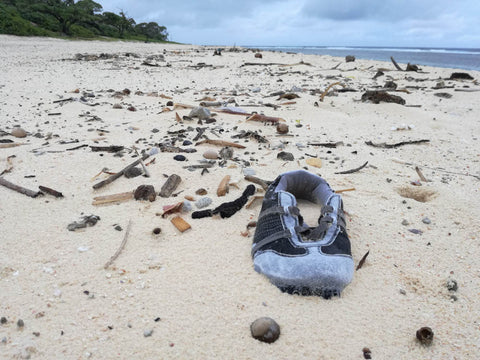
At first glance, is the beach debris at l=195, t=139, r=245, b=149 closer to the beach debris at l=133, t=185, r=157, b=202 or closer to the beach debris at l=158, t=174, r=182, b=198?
the beach debris at l=158, t=174, r=182, b=198

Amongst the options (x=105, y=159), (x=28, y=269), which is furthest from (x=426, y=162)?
(x=28, y=269)

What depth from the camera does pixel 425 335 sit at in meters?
1.69

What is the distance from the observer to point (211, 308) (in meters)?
1.93

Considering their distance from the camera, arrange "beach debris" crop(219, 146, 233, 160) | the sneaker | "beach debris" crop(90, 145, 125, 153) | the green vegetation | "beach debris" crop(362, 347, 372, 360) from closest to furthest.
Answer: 1. "beach debris" crop(362, 347, 372, 360)
2. the sneaker
3. "beach debris" crop(219, 146, 233, 160)
4. "beach debris" crop(90, 145, 125, 153)
5. the green vegetation

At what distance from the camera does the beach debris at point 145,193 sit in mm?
3108

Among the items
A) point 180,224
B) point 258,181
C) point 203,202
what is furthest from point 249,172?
point 180,224

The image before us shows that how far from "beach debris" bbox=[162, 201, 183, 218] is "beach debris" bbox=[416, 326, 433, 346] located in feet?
6.96

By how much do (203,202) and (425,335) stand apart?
2.07 meters

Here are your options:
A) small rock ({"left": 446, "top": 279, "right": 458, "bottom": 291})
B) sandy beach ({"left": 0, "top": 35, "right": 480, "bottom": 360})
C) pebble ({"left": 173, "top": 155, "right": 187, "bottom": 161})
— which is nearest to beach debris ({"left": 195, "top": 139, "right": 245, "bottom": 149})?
sandy beach ({"left": 0, "top": 35, "right": 480, "bottom": 360})

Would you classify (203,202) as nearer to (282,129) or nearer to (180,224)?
(180,224)

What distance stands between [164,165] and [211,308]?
2276mm

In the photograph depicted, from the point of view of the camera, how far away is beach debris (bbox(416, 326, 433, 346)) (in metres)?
1.68

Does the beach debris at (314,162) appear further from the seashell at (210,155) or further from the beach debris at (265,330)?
the beach debris at (265,330)

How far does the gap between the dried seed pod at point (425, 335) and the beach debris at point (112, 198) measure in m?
2.72
